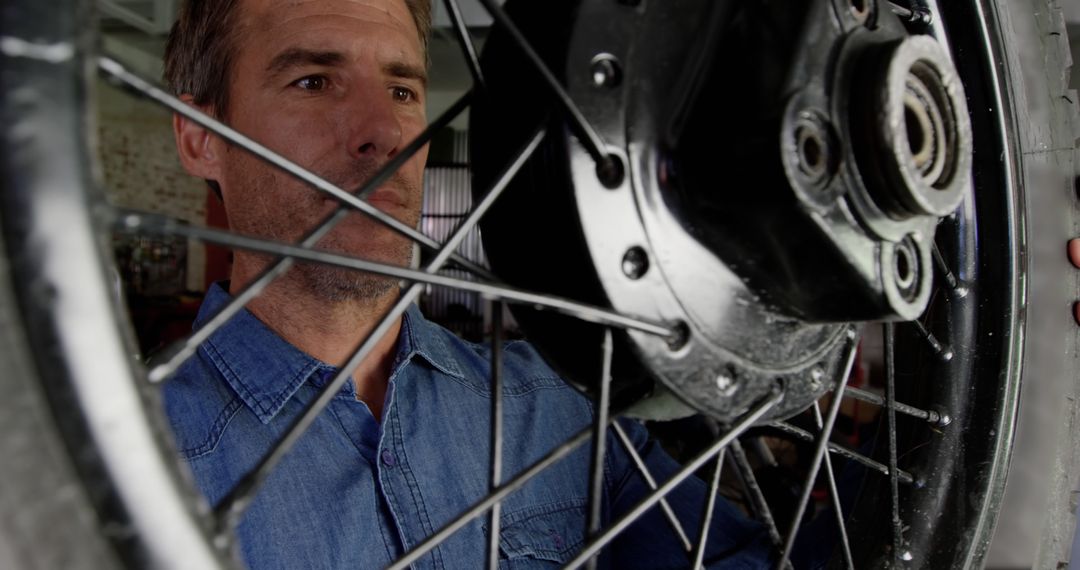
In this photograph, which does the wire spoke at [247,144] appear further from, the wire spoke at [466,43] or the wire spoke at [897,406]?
the wire spoke at [897,406]

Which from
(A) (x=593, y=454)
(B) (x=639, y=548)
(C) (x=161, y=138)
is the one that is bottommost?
(B) (x=639, y=548)

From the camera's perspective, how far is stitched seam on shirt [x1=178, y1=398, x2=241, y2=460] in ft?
2.37

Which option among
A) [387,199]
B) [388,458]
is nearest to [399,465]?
[388,458]

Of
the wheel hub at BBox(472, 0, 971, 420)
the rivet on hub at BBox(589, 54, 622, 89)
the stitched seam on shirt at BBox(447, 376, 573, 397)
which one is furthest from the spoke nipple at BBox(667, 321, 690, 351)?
the stitched seam on shirt at BBox(447, 376, 573, 397)

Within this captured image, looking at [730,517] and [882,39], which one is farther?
[730,517]

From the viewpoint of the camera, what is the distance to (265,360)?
0.81 m

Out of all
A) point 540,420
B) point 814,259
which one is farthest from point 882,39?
point 540,420

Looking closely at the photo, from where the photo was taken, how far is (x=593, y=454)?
1.04 feet

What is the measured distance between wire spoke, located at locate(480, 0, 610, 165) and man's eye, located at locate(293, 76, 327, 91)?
62 cm

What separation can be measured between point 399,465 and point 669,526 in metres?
0.29

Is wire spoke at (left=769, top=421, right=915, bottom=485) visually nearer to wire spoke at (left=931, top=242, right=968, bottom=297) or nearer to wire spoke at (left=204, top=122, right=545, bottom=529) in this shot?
wire spoke at (left=931, top=242, right=968, bottom=297)

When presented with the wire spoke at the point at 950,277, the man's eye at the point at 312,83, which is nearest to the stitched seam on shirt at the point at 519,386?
the man's eye at the point at 312,83

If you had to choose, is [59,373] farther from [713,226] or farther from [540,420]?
[540,420]

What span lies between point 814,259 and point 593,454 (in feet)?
0.41
